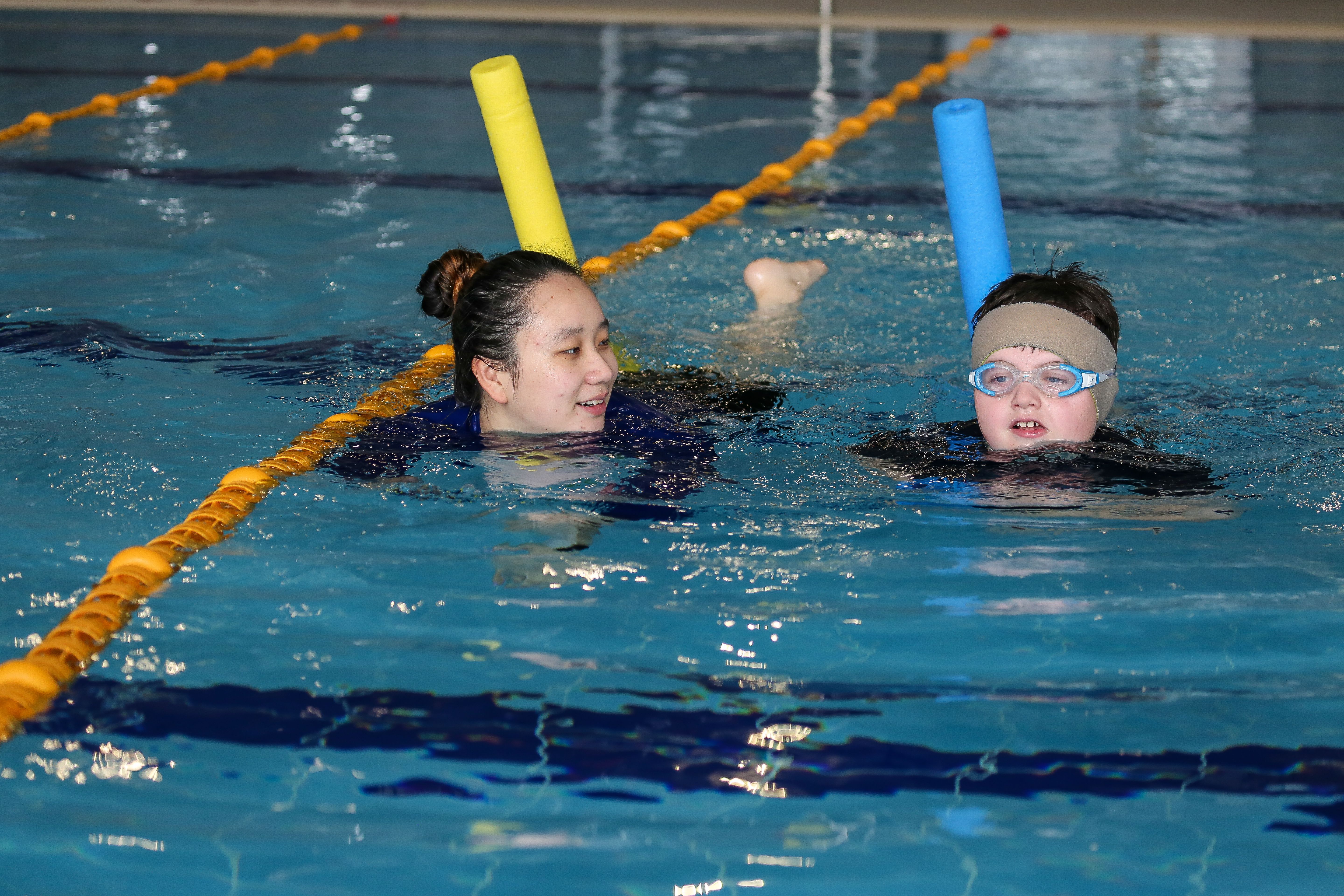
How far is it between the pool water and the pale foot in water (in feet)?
0.45

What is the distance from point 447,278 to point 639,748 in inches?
64.9

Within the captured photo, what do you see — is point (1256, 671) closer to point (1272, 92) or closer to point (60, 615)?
point (60, 615)

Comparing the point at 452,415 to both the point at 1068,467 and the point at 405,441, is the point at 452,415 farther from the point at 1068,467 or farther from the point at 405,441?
the point at 1068,467

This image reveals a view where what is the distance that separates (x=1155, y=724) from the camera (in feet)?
6.84

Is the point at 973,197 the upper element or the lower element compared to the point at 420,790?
upper

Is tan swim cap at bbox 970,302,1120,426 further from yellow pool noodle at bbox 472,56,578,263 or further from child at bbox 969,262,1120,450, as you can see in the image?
yellow pool noodle at bbox 472,56,578,263

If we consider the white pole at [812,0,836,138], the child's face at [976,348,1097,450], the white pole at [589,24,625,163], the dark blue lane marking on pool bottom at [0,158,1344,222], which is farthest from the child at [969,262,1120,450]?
the white pole at [812,0,836,138]

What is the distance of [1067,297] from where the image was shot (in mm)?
3139

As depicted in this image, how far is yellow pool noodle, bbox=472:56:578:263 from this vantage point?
396cm

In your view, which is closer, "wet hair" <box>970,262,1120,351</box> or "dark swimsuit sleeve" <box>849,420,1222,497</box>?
"dark swimsuit sleeve" <box>849,420,1222,497</box>

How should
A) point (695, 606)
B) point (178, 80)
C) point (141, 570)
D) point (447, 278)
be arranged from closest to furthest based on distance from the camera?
point (695, 606) < point (141, 570) < point (447, 278) < point (178, 80)

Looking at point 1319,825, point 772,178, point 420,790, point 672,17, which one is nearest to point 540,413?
point 420,790

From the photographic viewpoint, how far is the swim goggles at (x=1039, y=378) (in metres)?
2.97

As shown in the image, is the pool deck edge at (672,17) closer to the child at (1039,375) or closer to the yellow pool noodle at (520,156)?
the yellow pool noodle at (520,156)
